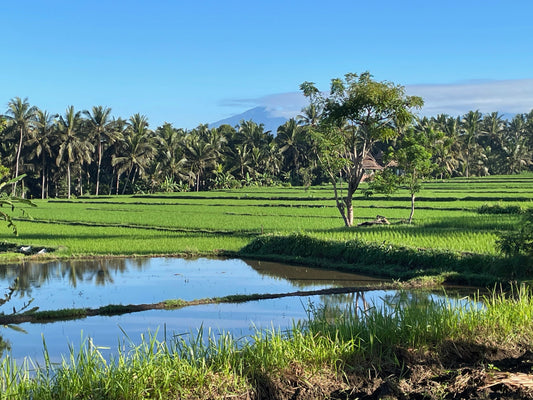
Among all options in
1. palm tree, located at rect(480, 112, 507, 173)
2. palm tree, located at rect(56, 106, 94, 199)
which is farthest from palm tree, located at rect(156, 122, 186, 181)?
palm tree, located at rect(480, 112, 507, 173)

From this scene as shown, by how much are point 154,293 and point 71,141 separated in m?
35.6

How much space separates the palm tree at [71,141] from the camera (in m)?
42.9

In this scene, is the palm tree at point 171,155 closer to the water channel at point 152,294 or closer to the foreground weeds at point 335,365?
the water channel at point 152,294

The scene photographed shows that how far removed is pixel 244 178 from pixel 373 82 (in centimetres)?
3564

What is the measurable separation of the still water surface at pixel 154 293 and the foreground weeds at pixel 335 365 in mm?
873

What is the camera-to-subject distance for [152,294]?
33.6ft

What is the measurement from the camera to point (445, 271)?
10844 mm

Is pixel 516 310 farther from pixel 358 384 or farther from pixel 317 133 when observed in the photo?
pixel 317 133

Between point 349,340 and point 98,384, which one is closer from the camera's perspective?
point 98,384

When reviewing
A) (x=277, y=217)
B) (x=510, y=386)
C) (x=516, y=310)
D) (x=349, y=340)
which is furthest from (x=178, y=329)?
(x=277, y=217)

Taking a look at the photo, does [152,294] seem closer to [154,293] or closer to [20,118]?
[154,293]

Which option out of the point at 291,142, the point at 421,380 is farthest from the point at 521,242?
the point at 291,142

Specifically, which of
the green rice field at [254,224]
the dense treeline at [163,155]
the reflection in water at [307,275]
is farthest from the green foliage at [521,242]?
the dense treeline at [163,155]

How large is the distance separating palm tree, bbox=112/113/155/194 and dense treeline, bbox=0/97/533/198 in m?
0.08
